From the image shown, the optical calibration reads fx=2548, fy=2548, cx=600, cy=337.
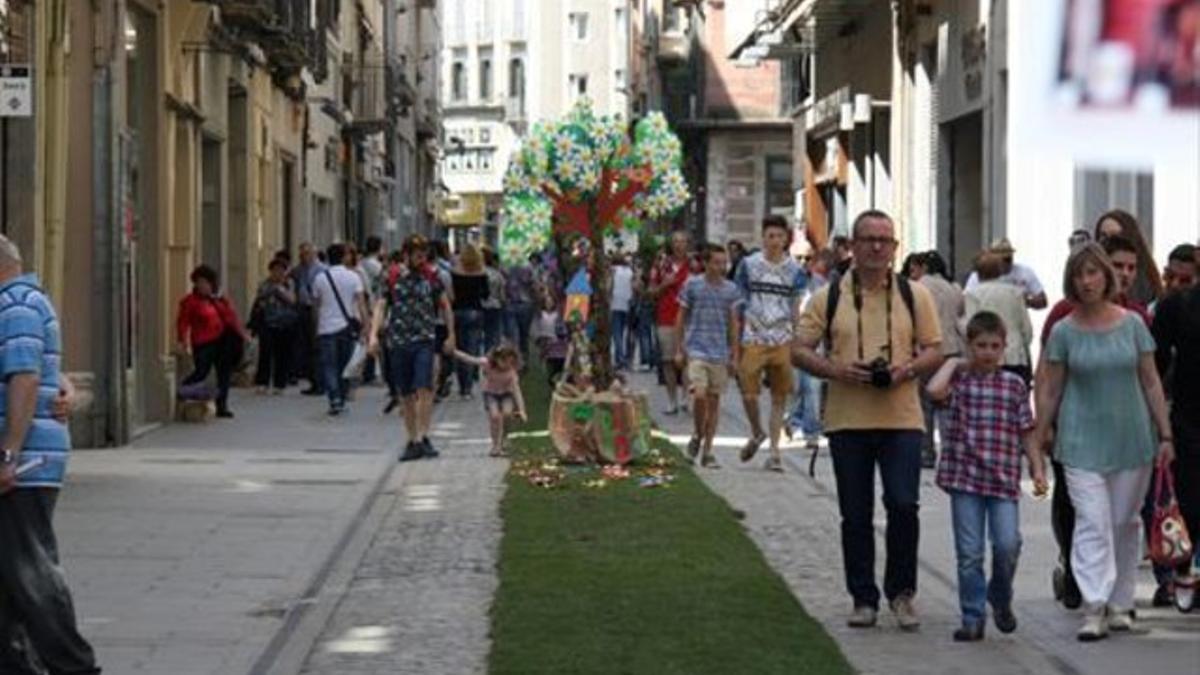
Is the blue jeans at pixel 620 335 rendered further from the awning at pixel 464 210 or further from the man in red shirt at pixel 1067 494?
the awning at pixel 464 210

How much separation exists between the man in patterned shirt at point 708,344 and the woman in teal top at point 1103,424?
29.4ft

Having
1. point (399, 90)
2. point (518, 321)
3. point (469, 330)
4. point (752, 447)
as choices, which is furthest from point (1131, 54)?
point (399, 90)

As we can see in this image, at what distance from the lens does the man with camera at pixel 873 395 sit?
1098 centimetres

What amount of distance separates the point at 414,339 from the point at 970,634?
10839 millimetres

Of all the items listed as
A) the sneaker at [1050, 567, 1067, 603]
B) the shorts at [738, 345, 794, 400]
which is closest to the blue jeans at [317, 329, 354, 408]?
the shorts at [738, 345, 794, 400]

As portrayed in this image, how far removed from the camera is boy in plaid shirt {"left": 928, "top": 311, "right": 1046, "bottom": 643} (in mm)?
10734

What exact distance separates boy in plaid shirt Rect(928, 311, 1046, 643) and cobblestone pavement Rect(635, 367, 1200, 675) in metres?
0.21

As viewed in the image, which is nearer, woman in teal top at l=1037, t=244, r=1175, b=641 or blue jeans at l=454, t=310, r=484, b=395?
woman in teal top at l=1037, t=244, r=1175, b=641

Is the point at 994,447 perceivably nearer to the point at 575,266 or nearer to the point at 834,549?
the point at 834,549

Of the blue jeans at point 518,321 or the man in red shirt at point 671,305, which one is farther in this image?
the blue jeans at point 518,321

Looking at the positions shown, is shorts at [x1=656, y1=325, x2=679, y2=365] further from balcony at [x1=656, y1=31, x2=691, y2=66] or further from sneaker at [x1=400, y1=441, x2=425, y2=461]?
balcony at [x1=656, y1=31, x2=691, y2=66]

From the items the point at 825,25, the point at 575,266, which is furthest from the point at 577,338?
the point at 825,25

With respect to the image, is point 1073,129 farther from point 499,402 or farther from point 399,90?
point 399,90

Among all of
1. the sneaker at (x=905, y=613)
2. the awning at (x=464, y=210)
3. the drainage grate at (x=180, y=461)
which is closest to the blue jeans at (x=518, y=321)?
the drainage grate at (x=180, y=461)
